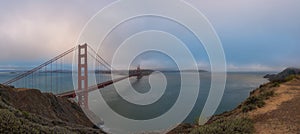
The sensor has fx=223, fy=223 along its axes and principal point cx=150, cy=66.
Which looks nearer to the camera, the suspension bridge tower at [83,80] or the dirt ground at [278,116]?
the dirt ground at [278,116]

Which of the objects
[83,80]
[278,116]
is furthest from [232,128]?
[83,80]

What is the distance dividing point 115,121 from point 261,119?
1823 centimetres

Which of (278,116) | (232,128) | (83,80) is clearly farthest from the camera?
(83,80)

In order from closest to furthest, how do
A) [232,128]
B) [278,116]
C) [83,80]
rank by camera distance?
[232,128]
[278,116]
[83,80]

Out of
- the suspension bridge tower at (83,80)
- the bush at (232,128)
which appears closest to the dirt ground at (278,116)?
the bush at (232,128)

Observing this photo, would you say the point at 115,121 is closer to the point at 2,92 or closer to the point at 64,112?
the point at 64,112

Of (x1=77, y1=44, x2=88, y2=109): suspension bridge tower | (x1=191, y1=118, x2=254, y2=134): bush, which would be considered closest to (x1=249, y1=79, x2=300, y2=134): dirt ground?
(x1=191, y1=118, x2=254, y2=134): bush

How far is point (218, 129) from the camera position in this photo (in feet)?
18.9

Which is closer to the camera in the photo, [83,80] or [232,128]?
[232,128]

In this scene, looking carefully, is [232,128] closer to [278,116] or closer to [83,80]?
[278,116]

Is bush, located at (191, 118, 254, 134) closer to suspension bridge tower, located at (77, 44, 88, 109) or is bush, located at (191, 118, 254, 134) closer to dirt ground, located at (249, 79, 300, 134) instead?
dirt ground, located at (249, 79, 300, 134)

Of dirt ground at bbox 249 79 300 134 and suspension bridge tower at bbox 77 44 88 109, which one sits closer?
dirt ground at bbox 249 79 300 134

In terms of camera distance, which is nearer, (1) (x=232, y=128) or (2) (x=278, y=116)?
(1) (x=232, y=128)

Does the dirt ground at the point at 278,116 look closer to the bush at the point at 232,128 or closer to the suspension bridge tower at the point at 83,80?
the bush at the point at 232,128
